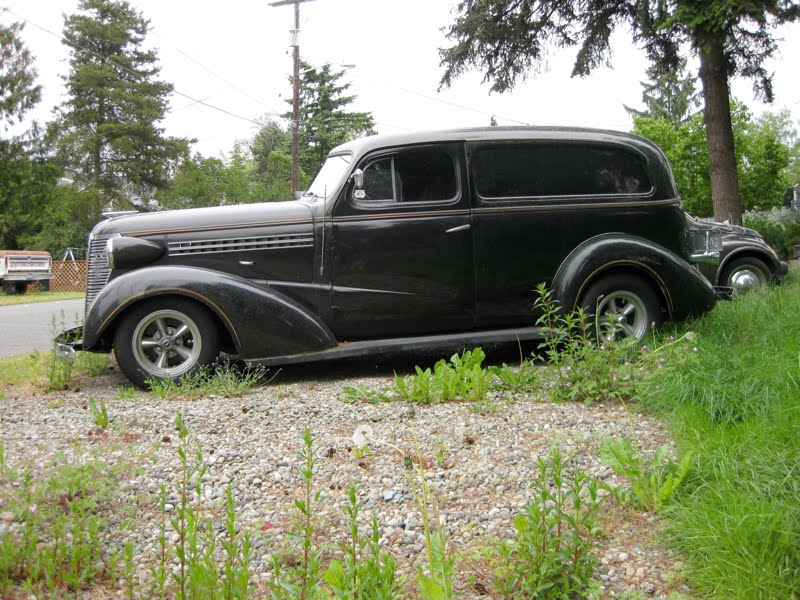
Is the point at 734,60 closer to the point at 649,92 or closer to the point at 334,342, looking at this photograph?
the point at 334,342

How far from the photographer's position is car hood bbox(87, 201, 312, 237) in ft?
17.5

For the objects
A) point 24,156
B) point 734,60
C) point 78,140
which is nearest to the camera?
point 734,60

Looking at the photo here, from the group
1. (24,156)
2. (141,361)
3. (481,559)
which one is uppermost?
(24,156)

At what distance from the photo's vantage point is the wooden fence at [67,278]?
2552cm

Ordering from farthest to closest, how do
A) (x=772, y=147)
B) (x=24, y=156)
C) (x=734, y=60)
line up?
1. (x=24, y=156)
2. (x=772, y=147)
3. (x=734, y=60)

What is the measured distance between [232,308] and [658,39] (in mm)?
10796

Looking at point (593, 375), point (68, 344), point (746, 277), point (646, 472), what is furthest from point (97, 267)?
point (746, 277)

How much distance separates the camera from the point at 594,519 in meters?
2.36

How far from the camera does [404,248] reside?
5395 mm

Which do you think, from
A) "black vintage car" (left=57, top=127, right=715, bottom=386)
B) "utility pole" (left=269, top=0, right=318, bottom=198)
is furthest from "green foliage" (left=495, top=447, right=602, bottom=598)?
"utility pole" (left=269, top=0, right=318, bottom=198)

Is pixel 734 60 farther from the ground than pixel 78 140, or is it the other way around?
pixel 78 140

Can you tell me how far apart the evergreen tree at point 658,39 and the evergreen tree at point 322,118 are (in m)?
29.4

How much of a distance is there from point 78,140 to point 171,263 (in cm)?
3346

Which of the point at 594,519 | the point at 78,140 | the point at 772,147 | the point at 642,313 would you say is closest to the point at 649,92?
the point at 772,147
